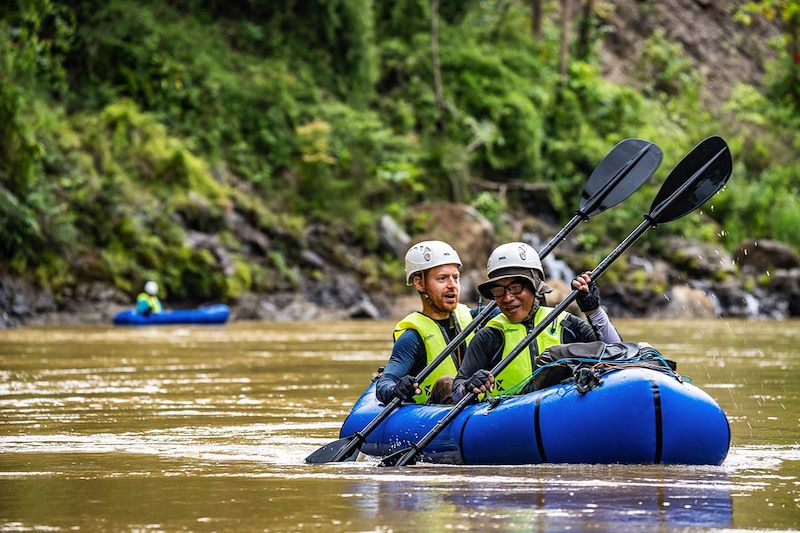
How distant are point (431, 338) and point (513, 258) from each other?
72 cm

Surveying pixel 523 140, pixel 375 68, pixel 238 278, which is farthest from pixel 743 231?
pixel 238 278

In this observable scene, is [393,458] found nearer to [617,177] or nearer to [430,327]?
[430,327]

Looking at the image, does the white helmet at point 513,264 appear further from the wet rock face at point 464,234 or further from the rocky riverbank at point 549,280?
the wet rock face at point 464,234

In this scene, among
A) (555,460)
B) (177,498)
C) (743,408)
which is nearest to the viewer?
(177,498)

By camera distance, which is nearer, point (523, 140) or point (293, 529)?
point (293, 529)

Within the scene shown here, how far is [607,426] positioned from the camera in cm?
524

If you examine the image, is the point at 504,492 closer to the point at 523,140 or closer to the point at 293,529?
the point at 293,529

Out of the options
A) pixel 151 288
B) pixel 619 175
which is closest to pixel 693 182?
pixel 619 175

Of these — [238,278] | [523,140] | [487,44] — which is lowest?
[238,278]

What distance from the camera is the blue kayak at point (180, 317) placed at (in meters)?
19.6

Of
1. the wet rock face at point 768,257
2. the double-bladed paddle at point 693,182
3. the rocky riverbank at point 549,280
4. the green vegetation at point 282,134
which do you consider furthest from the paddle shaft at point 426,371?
the wet rock face at point 768,257

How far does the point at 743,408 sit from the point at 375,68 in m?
22.2

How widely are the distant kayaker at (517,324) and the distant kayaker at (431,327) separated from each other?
0.28m

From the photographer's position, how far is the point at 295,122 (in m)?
27.2
